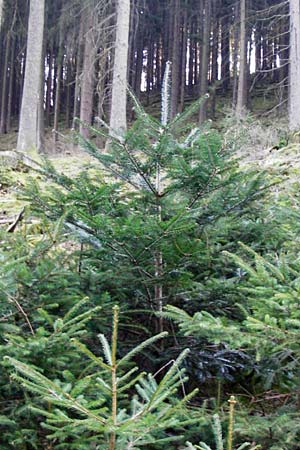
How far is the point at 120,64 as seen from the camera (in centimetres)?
1190

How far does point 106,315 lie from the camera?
8.84 ft

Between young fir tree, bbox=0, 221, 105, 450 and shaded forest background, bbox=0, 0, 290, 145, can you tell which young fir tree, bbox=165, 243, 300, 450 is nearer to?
Answer: young fir tree, bbox=0, 221, 105, 450

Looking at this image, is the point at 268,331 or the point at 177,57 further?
the point at 177,57

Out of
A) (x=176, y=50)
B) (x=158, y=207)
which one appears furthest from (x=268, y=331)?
(x=176, y=50)

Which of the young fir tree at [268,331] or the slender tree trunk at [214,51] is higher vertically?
the slender tree trunk at [214,51]

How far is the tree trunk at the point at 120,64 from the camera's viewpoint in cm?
1185

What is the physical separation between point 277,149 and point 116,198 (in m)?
6.63

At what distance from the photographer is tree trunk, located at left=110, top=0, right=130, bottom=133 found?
11852mm

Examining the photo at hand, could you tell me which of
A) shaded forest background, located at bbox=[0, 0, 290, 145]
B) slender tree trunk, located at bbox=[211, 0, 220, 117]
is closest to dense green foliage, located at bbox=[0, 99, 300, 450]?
shaded forest background, located at bbox=[0, 0, 290, 145]

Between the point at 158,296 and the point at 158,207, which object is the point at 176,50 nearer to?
the point at 158,207

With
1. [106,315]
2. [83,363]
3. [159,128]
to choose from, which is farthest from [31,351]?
[159,128]

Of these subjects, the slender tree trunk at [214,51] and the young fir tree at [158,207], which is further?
the slender tree trunk at [214,51]

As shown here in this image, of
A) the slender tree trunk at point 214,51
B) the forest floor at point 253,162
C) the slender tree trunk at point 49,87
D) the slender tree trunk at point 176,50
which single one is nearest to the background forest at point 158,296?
the forest floor at point 253,162

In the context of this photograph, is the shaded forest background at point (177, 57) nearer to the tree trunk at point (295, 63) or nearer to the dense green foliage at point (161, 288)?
the tree trunk at point (295, 63)
